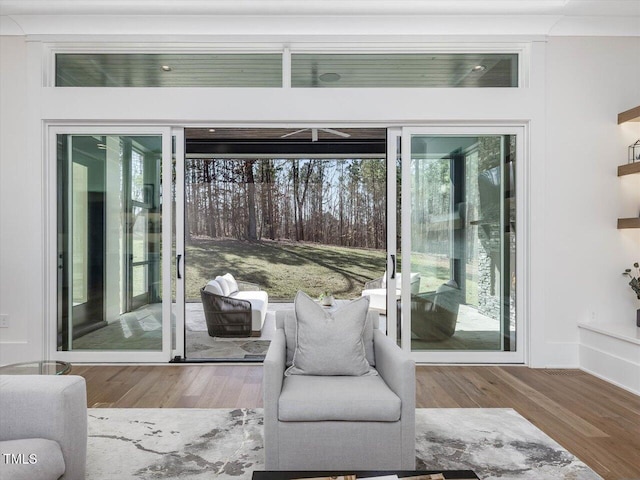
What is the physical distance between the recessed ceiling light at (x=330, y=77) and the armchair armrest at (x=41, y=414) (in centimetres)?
323

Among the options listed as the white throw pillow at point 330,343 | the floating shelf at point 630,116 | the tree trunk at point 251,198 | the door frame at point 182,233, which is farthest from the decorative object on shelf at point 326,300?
the floating shelf at point 630,116

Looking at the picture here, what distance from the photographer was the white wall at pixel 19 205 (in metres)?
3.79

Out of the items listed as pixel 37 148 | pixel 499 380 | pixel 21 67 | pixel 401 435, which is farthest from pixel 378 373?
pixel 21 67

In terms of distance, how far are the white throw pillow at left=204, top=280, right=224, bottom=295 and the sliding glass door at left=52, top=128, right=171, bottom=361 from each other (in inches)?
36.1

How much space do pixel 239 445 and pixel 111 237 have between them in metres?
2.49

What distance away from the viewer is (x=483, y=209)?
13.0ft

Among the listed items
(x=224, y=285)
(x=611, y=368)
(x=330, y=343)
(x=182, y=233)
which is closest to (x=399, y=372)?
(x=330, y=343)

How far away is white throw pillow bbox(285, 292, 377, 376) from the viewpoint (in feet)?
7.55

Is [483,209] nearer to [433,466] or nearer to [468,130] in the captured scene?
[468,130]

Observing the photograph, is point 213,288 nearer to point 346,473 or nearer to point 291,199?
point 291,199

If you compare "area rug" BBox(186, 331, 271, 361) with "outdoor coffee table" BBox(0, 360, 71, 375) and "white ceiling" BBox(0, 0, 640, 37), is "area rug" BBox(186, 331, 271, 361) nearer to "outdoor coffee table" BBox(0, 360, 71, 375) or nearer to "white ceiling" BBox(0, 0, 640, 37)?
"outdoor coffee table" BBox(0, 360, 71, 375)

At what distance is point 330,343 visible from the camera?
2.31 m

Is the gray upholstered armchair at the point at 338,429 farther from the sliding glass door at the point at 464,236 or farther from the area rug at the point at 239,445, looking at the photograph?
the sliding glass door at the point at 464,236

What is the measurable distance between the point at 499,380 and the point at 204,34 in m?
4.02
